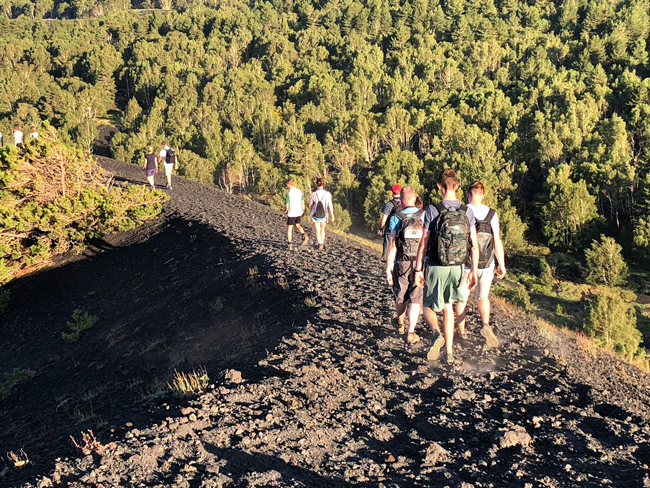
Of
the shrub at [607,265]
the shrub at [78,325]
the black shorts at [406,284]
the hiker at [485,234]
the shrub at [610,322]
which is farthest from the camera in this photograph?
the shrub at [607,265]

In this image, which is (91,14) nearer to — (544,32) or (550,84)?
(544,32)

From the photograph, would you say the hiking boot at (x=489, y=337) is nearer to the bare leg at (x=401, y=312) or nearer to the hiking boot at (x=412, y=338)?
the hiking boot at (x=412, y=338)

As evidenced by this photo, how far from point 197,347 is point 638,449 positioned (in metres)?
6.36

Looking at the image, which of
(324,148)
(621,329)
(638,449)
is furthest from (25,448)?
(324,148)

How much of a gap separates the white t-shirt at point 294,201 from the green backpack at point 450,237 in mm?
6577

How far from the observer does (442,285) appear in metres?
5.96

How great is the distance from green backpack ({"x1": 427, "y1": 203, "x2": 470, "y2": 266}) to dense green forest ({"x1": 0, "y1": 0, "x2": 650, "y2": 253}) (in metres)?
40.2

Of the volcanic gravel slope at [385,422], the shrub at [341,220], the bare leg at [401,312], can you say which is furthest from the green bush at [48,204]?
the shrub at [341,220]

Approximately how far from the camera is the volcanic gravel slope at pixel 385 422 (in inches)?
172

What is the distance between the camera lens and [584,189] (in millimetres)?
44469

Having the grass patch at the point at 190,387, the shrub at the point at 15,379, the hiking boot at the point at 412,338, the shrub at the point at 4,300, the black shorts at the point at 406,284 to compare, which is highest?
the black shorts at the point at 406,284

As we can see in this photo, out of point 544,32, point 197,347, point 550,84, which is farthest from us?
point 544,32

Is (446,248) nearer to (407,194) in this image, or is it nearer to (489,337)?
(407,194)

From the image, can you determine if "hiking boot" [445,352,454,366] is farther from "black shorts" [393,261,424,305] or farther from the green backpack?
the green backpack
